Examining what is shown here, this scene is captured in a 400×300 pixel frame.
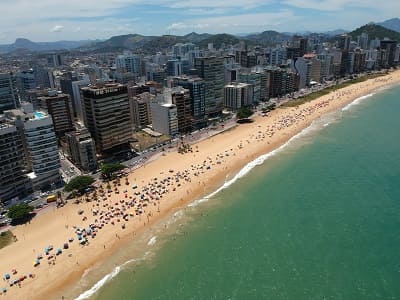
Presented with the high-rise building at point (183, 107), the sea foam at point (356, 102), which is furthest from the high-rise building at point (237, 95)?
the sea foam at point (356, 102)

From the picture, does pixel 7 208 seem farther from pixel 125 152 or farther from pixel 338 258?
pixel 338 258

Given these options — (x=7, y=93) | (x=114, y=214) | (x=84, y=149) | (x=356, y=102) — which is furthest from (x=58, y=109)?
(x=356, y=102)

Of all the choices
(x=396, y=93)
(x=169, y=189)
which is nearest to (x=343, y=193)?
(x=169, y=189)

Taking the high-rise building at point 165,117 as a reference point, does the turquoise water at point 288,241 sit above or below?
below

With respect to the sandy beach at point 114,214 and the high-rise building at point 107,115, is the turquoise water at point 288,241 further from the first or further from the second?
the high-rise building at point 107,115

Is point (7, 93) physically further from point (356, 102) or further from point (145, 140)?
point (356, 102)

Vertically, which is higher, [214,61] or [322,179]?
[214,61]
